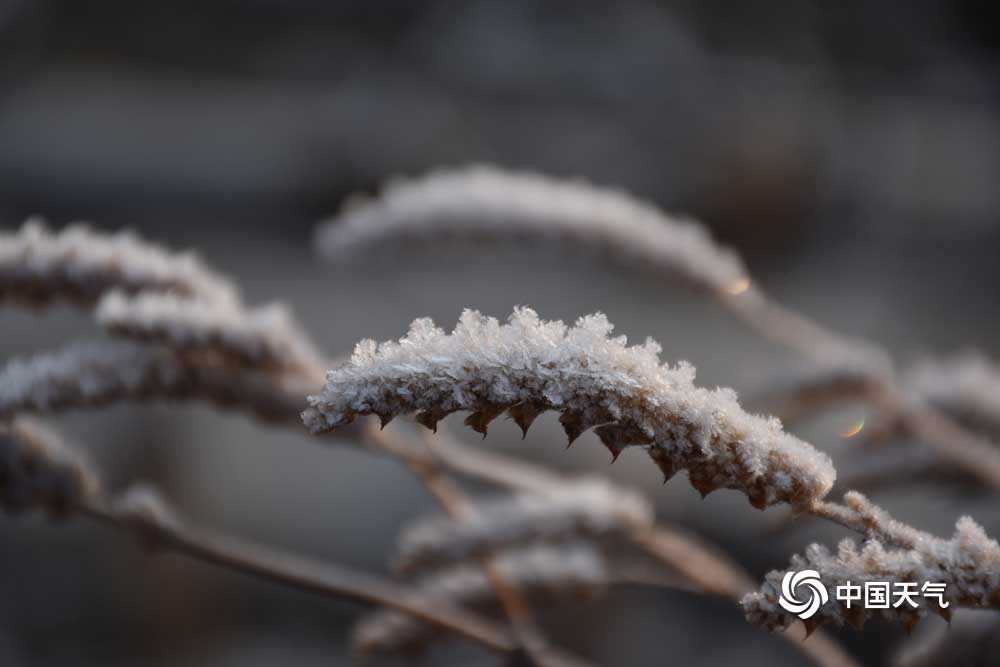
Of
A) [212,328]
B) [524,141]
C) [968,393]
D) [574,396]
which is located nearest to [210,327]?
[212,328]

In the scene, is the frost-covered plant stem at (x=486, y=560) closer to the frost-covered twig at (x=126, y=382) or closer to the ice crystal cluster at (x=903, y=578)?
the frost-covered twig at (x=126, y=382)

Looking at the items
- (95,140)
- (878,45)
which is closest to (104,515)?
(95,140)

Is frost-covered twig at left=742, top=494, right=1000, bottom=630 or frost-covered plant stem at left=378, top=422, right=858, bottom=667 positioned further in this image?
frost-covered plant stem at left=378, top=422, right=858, bottom=667

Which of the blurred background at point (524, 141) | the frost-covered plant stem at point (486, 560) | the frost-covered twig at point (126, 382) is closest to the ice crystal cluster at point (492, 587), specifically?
the frost-covered plant stem at point (486, 560)

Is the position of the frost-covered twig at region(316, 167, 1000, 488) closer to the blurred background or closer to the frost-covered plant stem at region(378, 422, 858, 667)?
the frost-covered plant stem at region(378, 422, 858, 667)

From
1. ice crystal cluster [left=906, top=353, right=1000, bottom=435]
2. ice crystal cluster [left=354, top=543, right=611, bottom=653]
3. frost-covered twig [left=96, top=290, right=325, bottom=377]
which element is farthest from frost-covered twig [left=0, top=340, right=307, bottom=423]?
ice crystal cluster [left=906, top=353, right=1000, bottom=435]

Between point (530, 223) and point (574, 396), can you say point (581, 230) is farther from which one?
point (574, 396)
